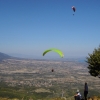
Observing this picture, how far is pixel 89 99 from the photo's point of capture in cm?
3372

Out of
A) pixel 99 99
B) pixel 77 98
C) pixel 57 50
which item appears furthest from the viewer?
pixel 99 99

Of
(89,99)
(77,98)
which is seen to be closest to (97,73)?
(89,99)

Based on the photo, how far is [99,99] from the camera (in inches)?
1287

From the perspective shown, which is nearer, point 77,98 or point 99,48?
point 77,98

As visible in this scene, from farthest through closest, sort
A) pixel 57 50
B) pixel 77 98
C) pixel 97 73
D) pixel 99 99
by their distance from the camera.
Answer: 1. pixel 97 73
2. pixel 99 99
3. pixel 77 98
4. pixel 57 50

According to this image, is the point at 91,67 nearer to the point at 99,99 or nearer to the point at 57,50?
the point at 99,99

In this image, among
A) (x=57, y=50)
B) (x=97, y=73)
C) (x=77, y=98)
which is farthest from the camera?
(x=97, y=73)

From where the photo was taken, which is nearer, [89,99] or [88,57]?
[89,99]

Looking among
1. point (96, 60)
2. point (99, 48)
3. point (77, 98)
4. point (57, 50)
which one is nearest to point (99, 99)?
point (77, 98)

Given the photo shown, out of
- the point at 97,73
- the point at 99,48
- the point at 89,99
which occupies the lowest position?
the point at 89,99

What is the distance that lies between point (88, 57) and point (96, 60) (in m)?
2.66

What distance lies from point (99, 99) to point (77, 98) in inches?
372

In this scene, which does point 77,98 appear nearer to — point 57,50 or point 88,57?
point 57,50

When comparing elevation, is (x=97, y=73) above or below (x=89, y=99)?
above
